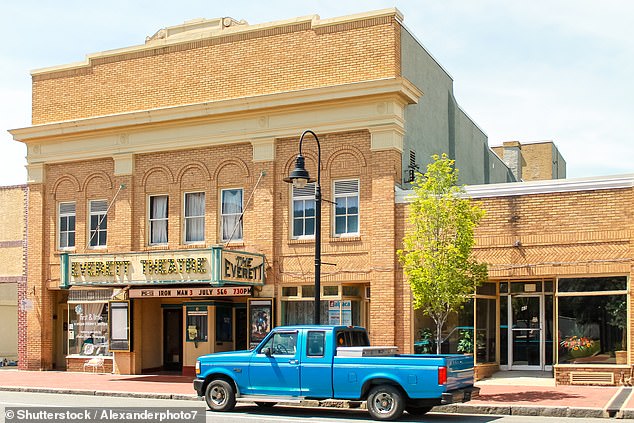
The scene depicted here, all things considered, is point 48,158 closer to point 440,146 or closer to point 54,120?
point 54,120

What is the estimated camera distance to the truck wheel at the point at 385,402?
52.4 ft

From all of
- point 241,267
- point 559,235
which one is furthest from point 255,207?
point 559,235

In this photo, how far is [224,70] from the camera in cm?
2681

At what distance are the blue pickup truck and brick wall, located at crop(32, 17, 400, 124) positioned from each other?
9433 millimetres

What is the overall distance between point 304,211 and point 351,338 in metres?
8.16

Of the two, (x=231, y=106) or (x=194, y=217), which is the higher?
(x=231, y=106)

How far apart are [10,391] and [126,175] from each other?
7.61 m

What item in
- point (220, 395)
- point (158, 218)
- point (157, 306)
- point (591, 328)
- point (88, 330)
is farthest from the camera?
point (88, 330)

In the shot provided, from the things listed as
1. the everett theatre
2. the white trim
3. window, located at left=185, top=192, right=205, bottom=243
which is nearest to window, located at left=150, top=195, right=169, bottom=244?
the everett theatre

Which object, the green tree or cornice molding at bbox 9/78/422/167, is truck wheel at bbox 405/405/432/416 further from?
cornice molding at bbox 9/78/422/167

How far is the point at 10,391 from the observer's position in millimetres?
23391

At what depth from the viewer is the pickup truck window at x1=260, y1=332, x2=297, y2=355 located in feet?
56.7

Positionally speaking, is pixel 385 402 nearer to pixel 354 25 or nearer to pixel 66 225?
pixel 354 25

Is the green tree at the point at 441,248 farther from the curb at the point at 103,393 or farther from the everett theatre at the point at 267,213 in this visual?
the curb at the point at 103,393
